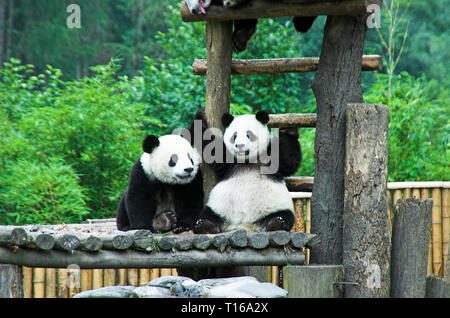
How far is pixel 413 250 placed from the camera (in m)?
3.85

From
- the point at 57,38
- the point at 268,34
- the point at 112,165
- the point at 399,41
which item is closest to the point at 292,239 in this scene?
the point at 112,165

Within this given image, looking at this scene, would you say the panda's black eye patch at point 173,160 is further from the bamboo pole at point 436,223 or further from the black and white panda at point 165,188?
the bamboo pole at point 436,223

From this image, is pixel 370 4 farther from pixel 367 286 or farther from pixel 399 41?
pixel 399 41

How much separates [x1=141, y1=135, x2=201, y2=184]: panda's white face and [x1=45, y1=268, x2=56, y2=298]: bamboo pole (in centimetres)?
156

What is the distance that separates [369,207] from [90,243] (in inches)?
68.0

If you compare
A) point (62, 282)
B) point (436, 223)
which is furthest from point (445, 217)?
point (62, 282)

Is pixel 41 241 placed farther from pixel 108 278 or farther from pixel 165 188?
pixel 108 278

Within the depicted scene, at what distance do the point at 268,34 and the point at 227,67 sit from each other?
4.08m

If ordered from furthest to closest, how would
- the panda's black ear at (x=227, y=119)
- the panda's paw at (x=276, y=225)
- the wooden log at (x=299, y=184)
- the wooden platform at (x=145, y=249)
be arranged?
the wooden log at (x=299, y=184) < the panda's black ear at (x=227, y=119) < the panda's paw at (x=276, y=225) < the wooden platform at (x=145, y=249)

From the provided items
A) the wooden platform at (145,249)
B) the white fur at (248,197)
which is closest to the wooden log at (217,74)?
the white fur at (248,197)

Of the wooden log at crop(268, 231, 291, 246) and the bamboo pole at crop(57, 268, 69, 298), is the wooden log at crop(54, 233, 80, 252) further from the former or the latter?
the bamboo pole at crop(57, 268, 69, 298)


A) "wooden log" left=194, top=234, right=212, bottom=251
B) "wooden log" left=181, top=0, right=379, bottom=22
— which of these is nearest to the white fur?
"wooden log" left=194, top=234, right=212, bottom=251

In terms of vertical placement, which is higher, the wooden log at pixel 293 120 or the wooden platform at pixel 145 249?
the wooden log at pixel 293 120

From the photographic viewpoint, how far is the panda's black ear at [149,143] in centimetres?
427
